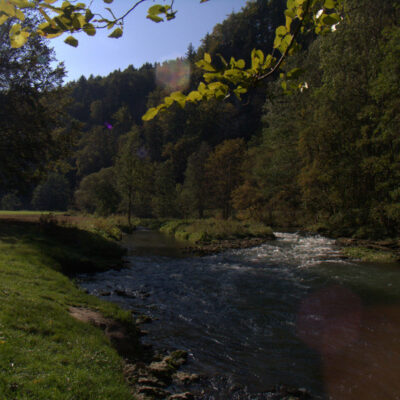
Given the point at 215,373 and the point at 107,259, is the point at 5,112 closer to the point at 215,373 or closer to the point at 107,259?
the point at 107,259

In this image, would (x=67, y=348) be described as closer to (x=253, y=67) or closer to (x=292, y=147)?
(x=253, y=67)

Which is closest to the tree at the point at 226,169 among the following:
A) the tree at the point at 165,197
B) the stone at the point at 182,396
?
the tree at the point at 165,197

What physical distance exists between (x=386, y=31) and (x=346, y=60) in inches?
148

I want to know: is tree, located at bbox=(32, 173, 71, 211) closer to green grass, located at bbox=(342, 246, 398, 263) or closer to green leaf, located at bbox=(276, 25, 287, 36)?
green grass, located at bbox=(342, 246, 398, 263)

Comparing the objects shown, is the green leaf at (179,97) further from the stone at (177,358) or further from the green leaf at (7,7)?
the stone at (177,358)

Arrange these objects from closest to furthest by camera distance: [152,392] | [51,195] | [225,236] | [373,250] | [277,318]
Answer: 1. [152,392]
2. [277,318]
3. [373,250]
4. [225,236]
5. [51,195]

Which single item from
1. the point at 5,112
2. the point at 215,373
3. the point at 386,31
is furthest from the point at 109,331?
the point at 386,31

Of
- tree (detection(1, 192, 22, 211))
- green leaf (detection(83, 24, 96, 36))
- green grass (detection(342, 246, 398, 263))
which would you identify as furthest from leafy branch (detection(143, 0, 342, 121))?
tree (detection(1, 192, 22, 211))

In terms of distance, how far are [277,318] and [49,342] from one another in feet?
22.2

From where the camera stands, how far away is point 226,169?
56219 mm

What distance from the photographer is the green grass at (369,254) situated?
18766mm

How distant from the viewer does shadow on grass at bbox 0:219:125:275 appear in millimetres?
16172

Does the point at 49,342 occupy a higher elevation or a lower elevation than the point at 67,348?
higher

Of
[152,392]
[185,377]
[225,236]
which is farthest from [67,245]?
[225,236]
